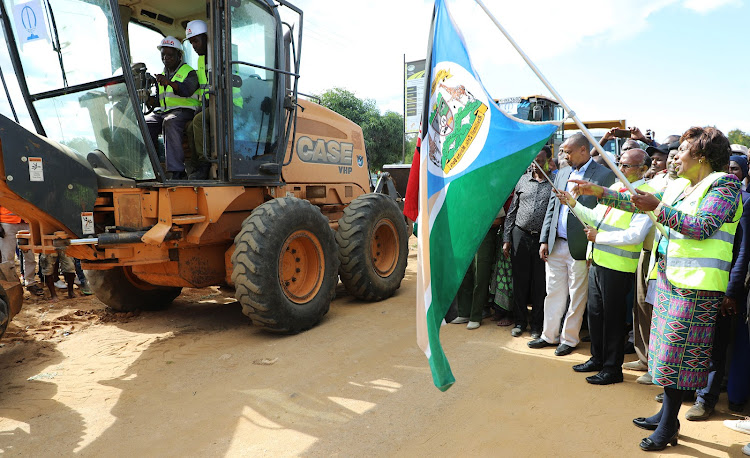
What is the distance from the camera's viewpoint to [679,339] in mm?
2771

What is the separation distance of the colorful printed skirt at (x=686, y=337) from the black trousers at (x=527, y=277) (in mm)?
2143

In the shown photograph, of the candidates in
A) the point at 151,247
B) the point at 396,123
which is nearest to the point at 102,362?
the point at 151,247

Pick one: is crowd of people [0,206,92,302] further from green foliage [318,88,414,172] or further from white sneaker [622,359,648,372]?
green foliage [318,88,414,172]

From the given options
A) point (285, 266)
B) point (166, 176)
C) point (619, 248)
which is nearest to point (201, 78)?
point (166, 176)

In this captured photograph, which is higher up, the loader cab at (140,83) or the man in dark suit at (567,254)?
the loader cab at (140,83)

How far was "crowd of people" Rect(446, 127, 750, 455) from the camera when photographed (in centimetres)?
271

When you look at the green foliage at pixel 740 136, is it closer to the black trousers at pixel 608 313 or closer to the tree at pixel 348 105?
the tree at pixel 348 105

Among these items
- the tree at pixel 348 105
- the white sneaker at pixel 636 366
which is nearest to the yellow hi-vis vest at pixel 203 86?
the white sneaker at pixel 636 366

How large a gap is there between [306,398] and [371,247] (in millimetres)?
2806

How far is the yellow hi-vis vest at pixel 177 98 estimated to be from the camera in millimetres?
4938

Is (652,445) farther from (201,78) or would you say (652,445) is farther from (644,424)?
(201,78)

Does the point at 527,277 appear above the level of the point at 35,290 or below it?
above

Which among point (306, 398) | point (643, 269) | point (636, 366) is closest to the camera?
point (306, 398)

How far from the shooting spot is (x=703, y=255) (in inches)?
106
